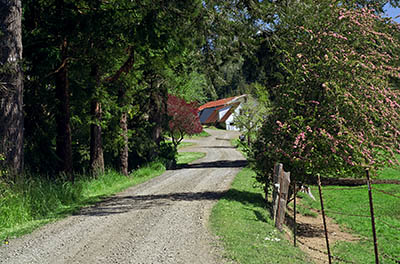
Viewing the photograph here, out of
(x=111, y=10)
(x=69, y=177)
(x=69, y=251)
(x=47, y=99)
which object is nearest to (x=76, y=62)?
(x=47, y=99)

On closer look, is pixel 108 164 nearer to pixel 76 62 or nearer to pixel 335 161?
pixel 76 62

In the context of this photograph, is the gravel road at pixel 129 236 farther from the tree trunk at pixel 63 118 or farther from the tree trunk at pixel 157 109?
the tree trunk at pixel 157 109

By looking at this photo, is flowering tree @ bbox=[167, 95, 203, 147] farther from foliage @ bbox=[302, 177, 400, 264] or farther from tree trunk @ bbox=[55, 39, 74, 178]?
tree trunk @ bbox=[55, 39, 74, 178]

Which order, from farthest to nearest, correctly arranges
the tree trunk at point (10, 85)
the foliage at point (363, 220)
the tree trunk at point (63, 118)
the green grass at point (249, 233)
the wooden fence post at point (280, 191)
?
the tree trunk at point (63, 118) → the tree trunk at point (10, 85) → the wooden fence post at point (280, 191) → the foliage at point (363, 220) → the green grass at point (249, 233)

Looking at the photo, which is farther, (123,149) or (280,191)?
(123,149)

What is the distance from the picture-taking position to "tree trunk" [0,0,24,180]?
1130 centimetres

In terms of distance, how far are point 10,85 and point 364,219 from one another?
12.9m

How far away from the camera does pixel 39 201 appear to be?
11.0 m

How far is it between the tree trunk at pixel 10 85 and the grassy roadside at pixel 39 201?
864mm

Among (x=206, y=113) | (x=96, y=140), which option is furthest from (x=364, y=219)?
(x=206, y=113)

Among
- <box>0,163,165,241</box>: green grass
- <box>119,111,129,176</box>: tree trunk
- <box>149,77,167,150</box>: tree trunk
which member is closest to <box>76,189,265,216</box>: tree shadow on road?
<box>0,163,165,241</box>: green grass

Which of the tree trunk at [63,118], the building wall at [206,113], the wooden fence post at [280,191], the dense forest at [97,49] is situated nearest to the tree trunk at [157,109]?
the dense forest at [97,49]

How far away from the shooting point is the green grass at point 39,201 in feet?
31.3

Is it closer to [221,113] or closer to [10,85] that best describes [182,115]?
[10,85]
